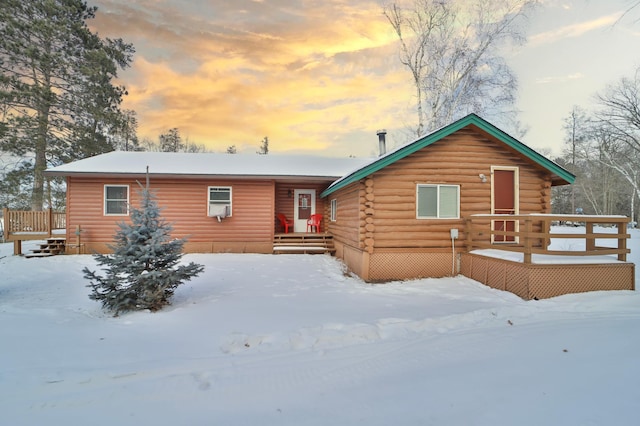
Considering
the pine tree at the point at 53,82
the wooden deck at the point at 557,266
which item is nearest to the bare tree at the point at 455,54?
the wooden deck at the point at 557,266

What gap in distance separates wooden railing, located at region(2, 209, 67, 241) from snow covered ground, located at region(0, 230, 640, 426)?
758 cm

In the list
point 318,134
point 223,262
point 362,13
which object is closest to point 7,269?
point 223,262

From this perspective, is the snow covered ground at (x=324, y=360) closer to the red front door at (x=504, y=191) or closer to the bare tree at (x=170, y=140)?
the red front door at (x=504, y=191)

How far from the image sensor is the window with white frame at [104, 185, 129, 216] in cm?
1238

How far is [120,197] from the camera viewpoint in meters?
12.5

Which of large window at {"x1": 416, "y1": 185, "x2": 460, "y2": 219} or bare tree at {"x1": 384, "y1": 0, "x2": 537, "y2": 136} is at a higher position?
bare tree at {"x1": 384, "y1": 0, "x2": 537, "y2": 136}

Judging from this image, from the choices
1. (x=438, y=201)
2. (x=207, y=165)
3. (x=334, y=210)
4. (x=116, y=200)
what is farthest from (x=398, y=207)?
→ (x=116, y=200)

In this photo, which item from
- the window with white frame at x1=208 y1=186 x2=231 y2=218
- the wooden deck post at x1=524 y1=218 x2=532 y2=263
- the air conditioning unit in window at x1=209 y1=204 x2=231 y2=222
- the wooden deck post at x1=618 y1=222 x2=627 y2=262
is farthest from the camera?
the window with white frame at x1=208 y1=186 x2=231 y2=218

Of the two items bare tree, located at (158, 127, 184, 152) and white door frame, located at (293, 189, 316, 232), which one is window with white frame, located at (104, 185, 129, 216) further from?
bare tree, located at (158, 127, 184, 152)

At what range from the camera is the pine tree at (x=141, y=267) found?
550 cm

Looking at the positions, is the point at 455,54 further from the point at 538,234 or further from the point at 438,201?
the point at 538,234

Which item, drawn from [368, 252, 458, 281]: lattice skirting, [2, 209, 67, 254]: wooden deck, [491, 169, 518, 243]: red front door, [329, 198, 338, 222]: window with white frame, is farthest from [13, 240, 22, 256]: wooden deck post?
[491, 169, 518, 243]: red front door

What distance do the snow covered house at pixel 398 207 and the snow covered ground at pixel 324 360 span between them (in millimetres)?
1452

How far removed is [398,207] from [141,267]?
6.33m
